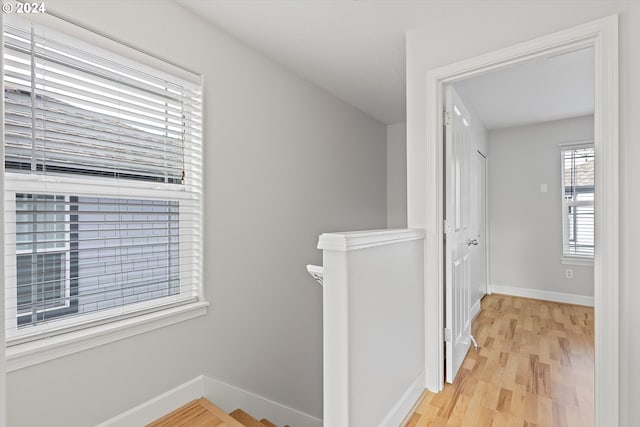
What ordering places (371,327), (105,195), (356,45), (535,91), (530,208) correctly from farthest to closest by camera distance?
(530,208) → (535,91) → (356,45) → (105,195) → (371,327)

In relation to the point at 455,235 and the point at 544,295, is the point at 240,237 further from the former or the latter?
the point at 544,295

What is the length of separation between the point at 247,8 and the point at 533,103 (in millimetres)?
3103

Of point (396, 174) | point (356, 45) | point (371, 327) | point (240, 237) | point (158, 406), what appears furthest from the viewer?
point (396, 174)

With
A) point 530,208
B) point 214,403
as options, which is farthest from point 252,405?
point 530,208

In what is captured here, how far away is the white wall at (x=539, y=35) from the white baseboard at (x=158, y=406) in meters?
1.72

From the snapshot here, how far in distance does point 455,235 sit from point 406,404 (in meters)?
1.09

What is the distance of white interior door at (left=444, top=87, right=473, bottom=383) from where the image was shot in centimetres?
211

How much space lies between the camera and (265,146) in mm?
2531

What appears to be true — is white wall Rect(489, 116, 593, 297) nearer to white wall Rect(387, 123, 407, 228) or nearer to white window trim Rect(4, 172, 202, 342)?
white wall Rect(387, 123, 407, 228)

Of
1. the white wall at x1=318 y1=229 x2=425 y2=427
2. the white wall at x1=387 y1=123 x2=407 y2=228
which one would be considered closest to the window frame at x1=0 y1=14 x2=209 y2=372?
the white wall at x1=318 y1=229 x2=425 y2=427

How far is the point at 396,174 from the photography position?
4434 mm

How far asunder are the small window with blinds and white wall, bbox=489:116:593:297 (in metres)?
0.08

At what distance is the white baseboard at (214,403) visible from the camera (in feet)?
5.56

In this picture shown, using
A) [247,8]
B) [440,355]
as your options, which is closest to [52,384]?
[440,355]
